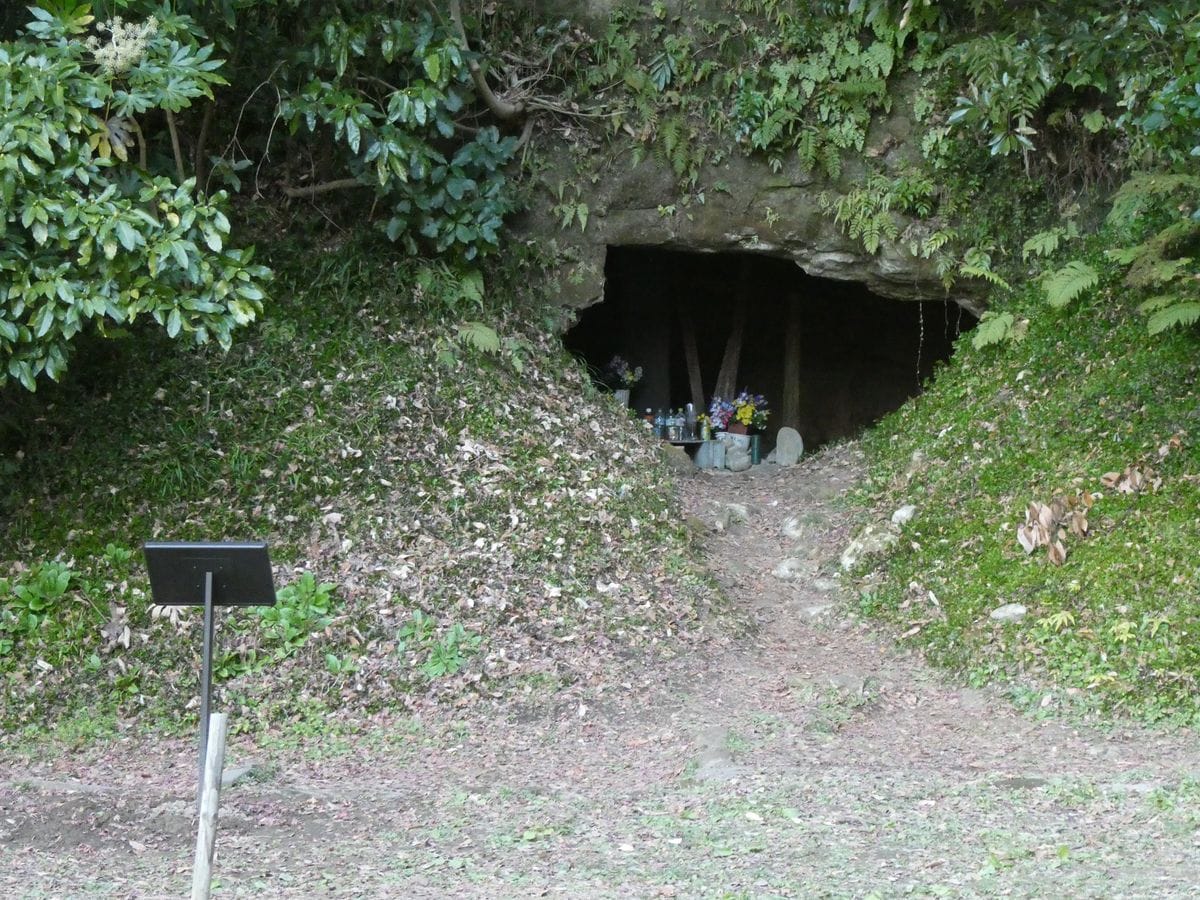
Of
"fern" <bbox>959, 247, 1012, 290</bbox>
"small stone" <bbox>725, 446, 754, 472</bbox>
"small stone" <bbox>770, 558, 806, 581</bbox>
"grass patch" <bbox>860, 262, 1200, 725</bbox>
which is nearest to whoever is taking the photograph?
"grass patch" <bbox>860, 262, 1200, 725</bbox>

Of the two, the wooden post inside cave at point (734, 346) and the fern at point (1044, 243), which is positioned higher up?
the fern at point (1044, 243)

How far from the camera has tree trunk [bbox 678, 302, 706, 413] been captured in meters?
13.7

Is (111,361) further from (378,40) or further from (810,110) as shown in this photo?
(810,110)

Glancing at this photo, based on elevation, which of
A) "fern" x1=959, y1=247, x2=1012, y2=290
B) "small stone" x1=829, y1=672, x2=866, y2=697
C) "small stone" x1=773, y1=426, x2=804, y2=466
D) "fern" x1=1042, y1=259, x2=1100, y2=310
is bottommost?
"small stone" x1=829, y1=672, x2=866, y2=697

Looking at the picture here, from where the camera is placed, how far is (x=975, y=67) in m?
9.26

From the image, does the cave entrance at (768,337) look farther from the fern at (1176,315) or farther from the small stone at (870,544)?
the fern at (1176,315)

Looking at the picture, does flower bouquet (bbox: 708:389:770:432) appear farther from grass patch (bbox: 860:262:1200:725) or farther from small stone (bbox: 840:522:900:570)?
small stone (bbox: 840:522:900:570)

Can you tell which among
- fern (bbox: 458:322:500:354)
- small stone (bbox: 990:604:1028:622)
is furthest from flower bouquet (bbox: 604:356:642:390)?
small stone (bbox: 990:604:1028:622)

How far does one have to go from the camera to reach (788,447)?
12.3m

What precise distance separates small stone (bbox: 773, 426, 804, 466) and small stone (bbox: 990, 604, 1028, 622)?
495 centimetres

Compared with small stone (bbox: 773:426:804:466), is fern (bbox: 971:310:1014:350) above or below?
above

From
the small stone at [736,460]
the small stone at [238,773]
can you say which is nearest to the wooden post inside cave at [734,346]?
the small stone at [736,460]

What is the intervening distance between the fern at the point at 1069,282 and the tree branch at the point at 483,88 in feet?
15.9

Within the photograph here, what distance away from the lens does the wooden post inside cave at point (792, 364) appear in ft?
45.0
